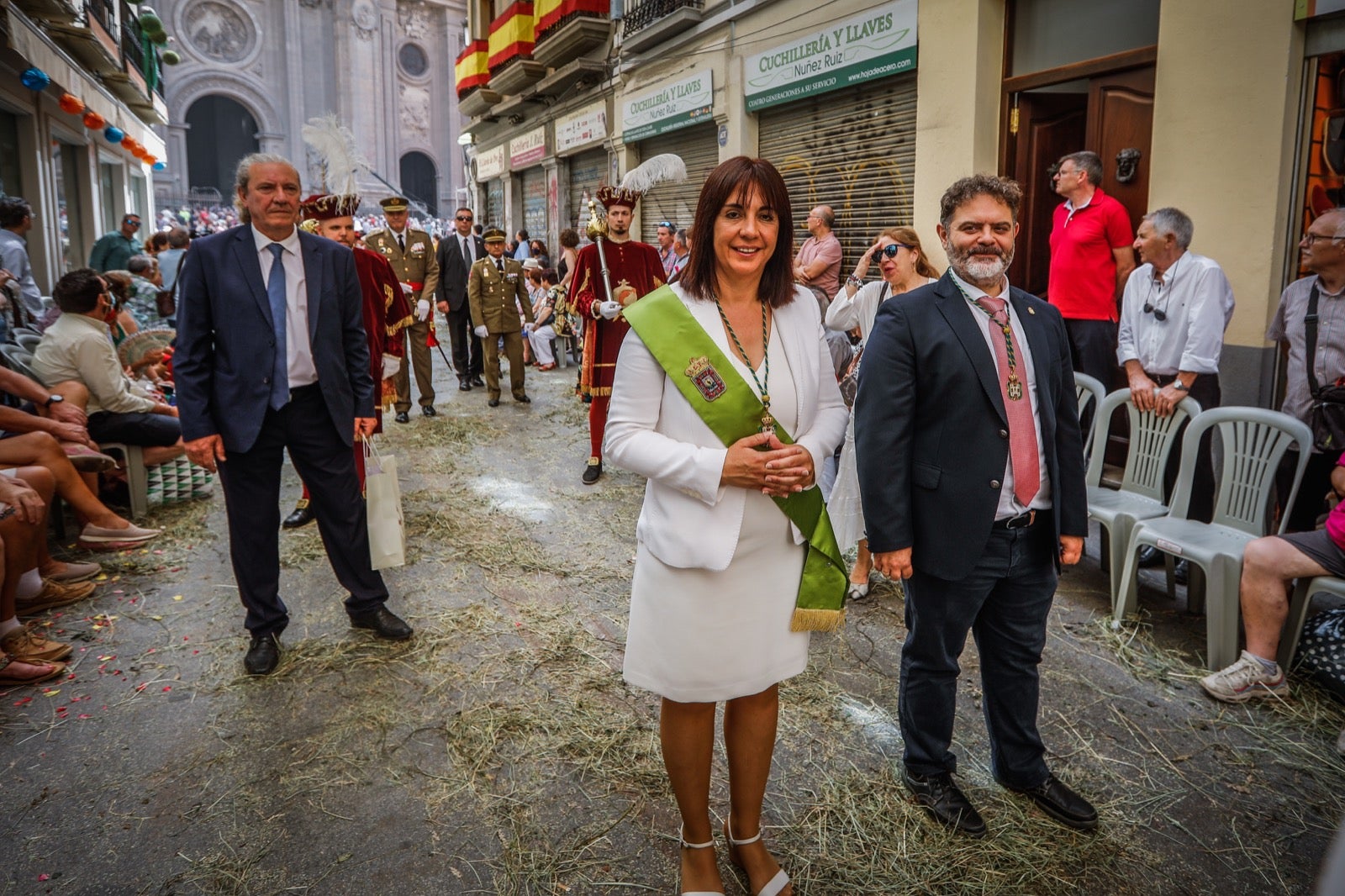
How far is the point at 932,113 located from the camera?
8.22 metres

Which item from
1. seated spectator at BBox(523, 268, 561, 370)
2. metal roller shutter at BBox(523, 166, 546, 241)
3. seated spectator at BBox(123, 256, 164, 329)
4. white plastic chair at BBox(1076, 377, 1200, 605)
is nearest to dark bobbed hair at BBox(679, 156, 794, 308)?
white plastic chair at BBox(1076, 377, 1200, 605)

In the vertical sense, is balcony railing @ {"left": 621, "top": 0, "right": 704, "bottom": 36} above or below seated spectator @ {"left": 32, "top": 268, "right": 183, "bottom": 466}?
above

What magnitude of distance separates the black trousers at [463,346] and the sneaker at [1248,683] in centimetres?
957

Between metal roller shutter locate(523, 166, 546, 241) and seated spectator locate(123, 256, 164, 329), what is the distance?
9.93 meters

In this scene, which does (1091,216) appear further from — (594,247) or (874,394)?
(874,394)

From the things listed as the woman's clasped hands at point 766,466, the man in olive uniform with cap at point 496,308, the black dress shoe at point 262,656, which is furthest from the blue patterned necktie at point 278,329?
the man in olive uniform with cap at point 496,308

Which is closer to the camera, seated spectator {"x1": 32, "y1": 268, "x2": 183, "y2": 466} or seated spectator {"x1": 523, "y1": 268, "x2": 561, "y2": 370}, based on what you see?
seated spectator {"x1": 32, "y1": 268, "x2": 183, "y2": 466}

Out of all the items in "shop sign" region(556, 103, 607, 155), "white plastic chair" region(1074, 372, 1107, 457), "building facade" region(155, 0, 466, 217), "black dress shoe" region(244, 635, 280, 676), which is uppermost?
"building facade" region(155, 0, 466, 217)

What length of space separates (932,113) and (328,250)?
20.5ft

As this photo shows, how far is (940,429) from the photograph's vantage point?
2564mm

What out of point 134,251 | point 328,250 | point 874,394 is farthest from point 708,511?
point 134,251

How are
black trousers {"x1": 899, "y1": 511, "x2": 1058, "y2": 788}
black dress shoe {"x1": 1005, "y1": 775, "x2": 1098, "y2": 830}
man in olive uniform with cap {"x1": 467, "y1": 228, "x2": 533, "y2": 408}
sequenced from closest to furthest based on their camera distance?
black trousers {"x1": 899, "y1": 511, "x2": 1058, "y2": 788}, black dress shoe {"x1": 1005, "y1": 775, "x2": 1098, "y2": 830}, man in olive uniform with cap {"x1": 467, "y1": 228, "x2": 533, "y2": 408}

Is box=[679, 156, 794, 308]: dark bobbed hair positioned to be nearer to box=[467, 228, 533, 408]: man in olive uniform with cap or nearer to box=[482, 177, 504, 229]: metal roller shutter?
box=[467, 228, 533, 408]: man in olive uniform with cap

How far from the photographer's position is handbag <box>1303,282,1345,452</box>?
13.7 ft
